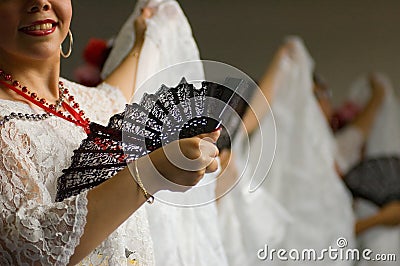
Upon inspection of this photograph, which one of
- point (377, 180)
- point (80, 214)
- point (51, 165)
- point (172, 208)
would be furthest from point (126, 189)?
point (377, 180)

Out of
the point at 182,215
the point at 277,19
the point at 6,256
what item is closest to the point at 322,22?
the point at 277,19

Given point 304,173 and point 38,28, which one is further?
point 304,173

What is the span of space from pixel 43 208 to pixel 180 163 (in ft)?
0.55

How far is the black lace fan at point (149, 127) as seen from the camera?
3.15 ft

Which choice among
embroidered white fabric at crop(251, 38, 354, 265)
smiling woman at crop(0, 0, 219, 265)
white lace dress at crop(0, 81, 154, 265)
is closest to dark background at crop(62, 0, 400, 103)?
embroidered white fabric at crop(251, 38, 354, 265)

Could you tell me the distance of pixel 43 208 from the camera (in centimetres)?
94

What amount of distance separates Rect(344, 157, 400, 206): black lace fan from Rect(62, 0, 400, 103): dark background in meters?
0.93

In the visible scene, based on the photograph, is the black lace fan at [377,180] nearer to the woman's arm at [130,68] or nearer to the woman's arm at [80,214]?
the woman's arm at [130,68]

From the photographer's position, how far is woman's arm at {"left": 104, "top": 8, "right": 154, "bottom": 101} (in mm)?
1359

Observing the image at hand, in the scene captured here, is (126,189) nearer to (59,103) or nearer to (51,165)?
(51,165)

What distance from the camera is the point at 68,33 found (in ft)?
3.71

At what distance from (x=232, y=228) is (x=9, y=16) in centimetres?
119

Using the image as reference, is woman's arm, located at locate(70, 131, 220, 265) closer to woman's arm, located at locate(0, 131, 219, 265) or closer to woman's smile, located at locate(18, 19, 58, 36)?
woman's arm, located at locate(0, 131, 219, 265)

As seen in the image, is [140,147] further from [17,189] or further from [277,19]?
[277,19]
